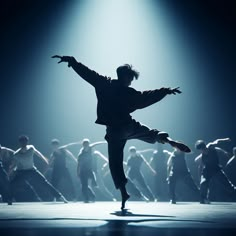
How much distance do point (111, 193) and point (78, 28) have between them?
6277 millimetres

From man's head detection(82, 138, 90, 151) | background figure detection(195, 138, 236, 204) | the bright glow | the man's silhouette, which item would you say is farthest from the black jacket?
the bright glow

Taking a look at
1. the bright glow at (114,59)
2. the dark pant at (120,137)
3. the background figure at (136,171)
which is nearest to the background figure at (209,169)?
the background figure at (136,171)

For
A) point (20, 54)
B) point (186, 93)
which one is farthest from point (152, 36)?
point (20, 54)

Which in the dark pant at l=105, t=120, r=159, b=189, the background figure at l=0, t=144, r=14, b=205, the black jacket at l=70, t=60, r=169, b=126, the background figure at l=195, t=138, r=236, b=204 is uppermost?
the black jacket at l=70, t=60, r=169, b=126

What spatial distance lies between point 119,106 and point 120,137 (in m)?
0.43

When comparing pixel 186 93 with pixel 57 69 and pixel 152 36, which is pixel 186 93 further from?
pixel 57 69

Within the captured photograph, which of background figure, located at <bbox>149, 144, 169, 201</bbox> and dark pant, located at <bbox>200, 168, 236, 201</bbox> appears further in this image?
background figure, located at <bbox>149, 144, 169, 201</bbox>

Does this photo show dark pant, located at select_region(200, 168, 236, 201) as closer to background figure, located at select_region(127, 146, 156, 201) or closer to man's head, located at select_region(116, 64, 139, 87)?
background figure, located at select_region(127, 146, 156, 201)

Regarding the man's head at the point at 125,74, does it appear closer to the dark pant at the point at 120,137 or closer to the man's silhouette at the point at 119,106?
the man's silhouette at the point at 119,106

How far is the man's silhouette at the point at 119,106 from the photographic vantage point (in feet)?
17.9

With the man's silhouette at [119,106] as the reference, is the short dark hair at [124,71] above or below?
above

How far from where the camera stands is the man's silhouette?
545cm

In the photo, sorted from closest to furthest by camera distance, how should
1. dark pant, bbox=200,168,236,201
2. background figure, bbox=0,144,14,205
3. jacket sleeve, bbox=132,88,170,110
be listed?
jacket sleeve, bbox=132,88,170,110 → background figure, bbox=0,144,14,205 → dark pant, bbox=200,168,236,201

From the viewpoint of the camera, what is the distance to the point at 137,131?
18.4ft
